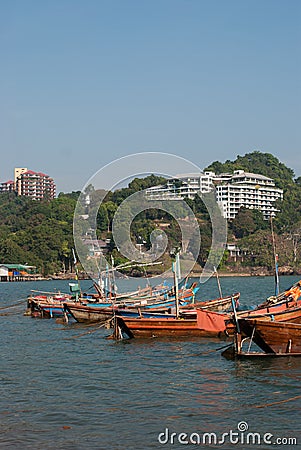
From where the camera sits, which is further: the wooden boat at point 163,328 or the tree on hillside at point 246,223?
the tree on hillside at point 246,223

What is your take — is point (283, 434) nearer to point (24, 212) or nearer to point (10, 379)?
point (10, 379)

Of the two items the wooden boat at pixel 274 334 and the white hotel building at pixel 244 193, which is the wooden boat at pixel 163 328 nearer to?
the wooden boat at pixel 274 334

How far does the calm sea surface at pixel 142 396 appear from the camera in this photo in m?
14.1

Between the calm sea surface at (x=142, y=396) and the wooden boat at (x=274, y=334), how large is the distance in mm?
458

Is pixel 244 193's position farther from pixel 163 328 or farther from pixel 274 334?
pixel 274 334

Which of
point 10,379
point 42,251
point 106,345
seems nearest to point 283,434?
point 10,379

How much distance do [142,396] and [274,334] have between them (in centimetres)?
505

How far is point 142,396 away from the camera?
57.6 ft

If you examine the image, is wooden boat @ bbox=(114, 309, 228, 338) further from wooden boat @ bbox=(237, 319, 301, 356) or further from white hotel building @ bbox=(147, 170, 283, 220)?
white hotel building @ bbox=(147, 170, 283, 220)

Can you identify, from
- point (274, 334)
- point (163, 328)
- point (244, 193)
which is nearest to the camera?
point (274, 334)

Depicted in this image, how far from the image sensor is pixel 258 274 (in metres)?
132

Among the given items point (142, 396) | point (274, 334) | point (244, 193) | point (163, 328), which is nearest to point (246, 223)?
point (244, 193)

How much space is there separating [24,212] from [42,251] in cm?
3272

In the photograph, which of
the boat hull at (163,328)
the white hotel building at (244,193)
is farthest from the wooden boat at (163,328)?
the white hotel building at (244,193)
